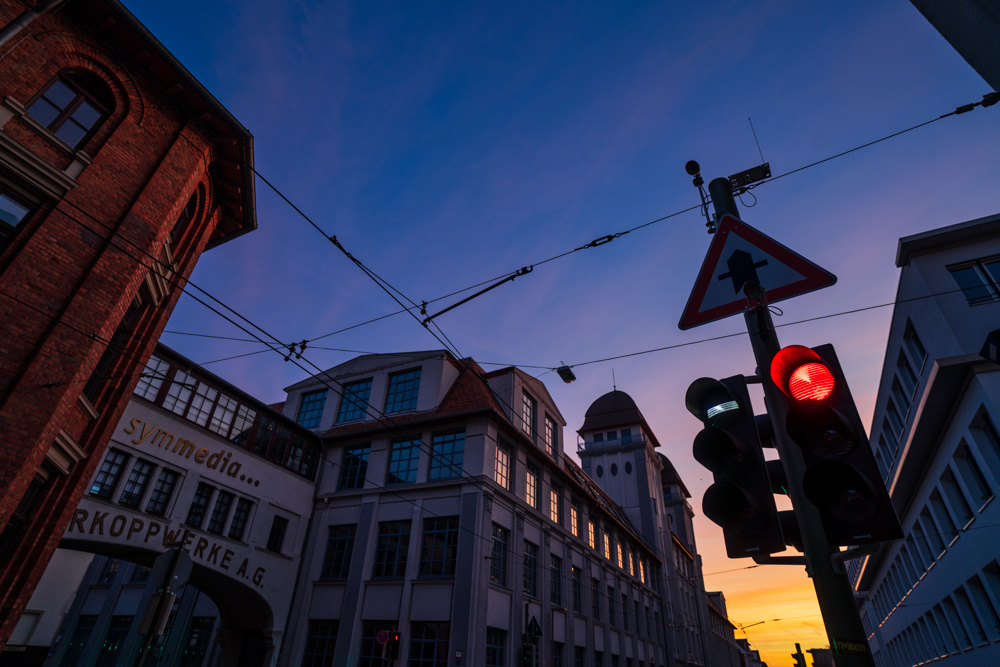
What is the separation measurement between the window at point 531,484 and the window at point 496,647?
→ 234 inches

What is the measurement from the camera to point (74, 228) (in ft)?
35.6

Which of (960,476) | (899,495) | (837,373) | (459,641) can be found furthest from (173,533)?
(899,495)

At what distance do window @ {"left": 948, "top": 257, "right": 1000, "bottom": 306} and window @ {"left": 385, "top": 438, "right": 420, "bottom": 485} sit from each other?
72.5 feet

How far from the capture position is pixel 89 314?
35.3 feet

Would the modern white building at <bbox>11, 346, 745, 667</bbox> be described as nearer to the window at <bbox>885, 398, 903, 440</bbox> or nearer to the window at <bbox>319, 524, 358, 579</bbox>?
the window at <bbox>319, 524, 358, 579</bbox>

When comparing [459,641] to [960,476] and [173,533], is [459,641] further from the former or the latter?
[960,476]

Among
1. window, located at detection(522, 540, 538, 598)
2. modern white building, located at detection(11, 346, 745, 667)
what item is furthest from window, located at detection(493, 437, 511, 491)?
window, located at detection(522, 540, 538, 598)

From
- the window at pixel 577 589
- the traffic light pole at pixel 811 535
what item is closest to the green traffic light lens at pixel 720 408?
the traffic light pole at pixel 811 535

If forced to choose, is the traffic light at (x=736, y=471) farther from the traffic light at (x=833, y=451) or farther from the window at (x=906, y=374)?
the window at (x=906, y=374)

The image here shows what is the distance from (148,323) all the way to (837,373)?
15.6 m

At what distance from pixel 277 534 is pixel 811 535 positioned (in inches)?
972

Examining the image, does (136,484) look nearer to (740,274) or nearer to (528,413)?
(528,413)

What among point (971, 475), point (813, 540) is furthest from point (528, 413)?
point (813, 540)

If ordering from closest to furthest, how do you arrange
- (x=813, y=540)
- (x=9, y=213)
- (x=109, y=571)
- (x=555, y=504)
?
(x=813, y=540) → (x=9, y=213) → (x=109, y=571) → (x=555, y=504)
